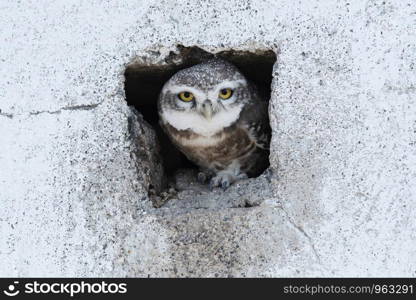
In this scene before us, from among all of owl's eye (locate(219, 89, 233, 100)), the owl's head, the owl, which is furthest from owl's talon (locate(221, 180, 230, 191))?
owl's eye (locate(219, 89, 233, 100))

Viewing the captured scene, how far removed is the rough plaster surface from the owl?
27cm

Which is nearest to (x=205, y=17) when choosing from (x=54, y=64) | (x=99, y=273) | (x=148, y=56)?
(x=148, y=56)

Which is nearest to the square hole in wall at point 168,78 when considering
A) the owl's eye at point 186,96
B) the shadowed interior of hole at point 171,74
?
the shadowed interior of hole at point 171,74

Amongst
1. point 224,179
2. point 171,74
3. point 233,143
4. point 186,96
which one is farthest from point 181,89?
point 224,179

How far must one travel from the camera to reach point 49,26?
2.95 m

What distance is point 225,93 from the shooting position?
3.20 m

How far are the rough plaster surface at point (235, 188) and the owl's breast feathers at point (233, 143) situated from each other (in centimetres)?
39

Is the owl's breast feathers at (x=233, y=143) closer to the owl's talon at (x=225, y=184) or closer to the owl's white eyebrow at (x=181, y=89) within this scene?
the owl's talon at (x=225, y=184)

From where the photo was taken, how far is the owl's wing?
3248 millimetres

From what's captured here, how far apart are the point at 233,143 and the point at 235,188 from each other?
1.31ft

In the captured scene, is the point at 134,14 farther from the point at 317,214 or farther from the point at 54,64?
the point at 317,214

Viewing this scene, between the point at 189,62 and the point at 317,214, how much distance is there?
2.89ft

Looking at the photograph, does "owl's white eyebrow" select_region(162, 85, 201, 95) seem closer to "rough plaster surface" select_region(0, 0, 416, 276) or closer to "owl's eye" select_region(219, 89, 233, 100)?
"owl's eye" select_region(219, 89, 233, 100)

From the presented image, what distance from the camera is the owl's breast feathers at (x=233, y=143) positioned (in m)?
3.25
